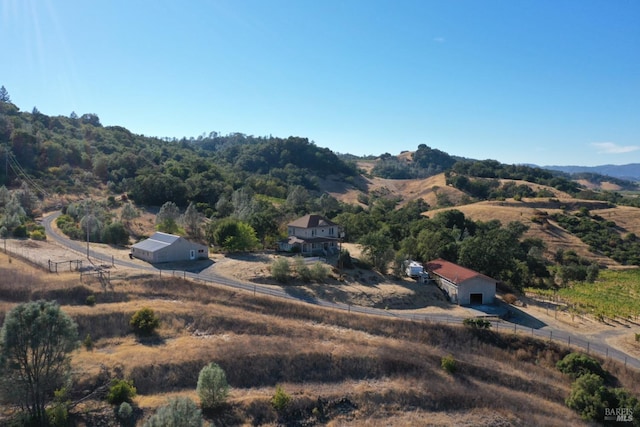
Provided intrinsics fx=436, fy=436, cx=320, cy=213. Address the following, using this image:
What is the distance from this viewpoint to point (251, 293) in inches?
1631

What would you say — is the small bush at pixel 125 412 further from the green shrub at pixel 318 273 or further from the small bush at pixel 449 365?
the green shrub at pixel 318 273

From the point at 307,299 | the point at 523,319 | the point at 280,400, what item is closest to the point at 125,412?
the point at 280,400

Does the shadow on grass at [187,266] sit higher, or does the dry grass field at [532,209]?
the dry grass field at [532,209]

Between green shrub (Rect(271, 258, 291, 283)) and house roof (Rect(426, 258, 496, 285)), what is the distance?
1776cm

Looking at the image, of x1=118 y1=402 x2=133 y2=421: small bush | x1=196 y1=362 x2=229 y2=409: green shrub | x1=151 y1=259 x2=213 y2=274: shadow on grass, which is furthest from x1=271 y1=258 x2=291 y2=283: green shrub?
x1=118 y1=402 x2=133 y2=421: small bush

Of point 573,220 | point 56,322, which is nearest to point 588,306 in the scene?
point 56,322

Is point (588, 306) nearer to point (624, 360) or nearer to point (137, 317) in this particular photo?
point (624, 360)

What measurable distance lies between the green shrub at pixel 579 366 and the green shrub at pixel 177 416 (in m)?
29.5

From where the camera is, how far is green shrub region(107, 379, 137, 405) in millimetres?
27248

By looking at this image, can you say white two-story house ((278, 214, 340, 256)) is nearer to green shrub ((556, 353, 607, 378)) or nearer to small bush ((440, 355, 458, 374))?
small bush ((440, 355, 458, 374))

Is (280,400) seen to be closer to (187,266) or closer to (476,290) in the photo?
(187,266)

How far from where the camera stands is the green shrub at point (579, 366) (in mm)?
34866

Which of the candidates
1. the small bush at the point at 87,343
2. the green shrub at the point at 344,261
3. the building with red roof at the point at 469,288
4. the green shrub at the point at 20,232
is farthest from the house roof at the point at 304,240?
the green shrub at the point at 20,232

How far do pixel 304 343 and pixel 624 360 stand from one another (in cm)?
2699
